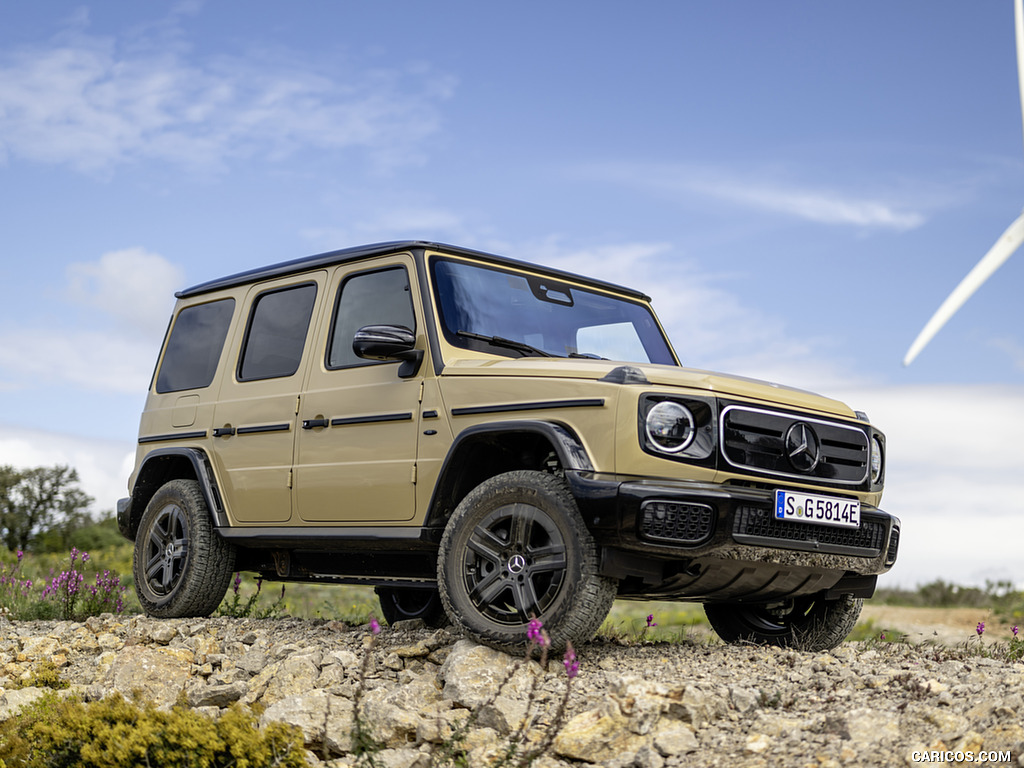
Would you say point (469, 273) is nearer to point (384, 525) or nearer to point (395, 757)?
point (384, 525)

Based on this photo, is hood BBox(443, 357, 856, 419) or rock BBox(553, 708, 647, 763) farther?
hood BBox(443, 357, 856, 419)

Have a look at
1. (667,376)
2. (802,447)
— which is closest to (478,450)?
(667,376)

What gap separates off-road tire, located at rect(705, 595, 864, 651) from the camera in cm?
668

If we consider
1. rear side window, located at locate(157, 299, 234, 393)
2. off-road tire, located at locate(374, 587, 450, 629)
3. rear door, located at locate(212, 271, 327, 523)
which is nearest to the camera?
rear door, located at locate(212, 271, 327, 523)

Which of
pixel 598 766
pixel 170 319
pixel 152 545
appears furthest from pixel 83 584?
pixel 598 766

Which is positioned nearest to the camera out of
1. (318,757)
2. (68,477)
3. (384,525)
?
(318,757)

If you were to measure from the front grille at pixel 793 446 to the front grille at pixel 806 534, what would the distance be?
0.81 ft

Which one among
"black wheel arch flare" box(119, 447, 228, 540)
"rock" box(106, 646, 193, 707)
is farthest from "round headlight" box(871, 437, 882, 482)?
"black wheel arch flare" box(119, 447, 228, 540)

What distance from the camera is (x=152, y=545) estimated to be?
26.9ft

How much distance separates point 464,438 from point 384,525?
2.96ft

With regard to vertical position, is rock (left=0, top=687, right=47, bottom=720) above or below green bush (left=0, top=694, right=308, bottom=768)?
below

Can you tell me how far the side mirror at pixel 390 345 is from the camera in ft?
19.4

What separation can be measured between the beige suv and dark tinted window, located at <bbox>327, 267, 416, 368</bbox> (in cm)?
2

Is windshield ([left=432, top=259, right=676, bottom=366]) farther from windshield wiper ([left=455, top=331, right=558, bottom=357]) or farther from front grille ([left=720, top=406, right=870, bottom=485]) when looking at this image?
front grille ([left=720, top=406, right=870, bottom=485])
